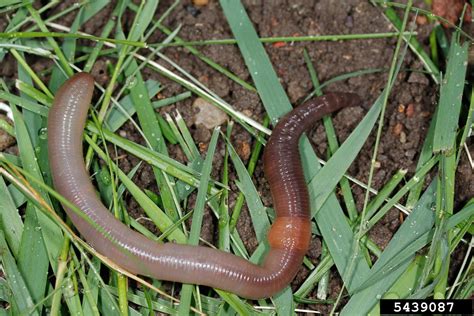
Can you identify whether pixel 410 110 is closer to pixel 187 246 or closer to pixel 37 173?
pixel 187 246

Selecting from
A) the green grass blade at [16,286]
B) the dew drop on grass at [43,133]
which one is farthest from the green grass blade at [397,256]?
the dew drop on grass at [43,133]

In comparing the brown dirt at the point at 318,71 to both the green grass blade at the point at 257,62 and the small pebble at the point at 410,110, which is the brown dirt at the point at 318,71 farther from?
the green grass blade at the point at 257,62

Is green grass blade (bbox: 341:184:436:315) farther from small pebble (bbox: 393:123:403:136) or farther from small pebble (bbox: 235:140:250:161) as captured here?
small pebble (bbox: 235:140:250:161)

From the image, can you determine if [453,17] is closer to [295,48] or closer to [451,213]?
[295,48]

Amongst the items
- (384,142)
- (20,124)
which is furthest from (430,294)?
(20,124)

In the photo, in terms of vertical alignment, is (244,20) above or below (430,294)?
above

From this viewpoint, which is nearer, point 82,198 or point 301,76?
point 82,198

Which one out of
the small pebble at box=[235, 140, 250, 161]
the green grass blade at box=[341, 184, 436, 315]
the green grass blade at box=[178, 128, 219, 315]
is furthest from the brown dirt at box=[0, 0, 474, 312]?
the green grass blade at box=[178, 128, 219, 315]
